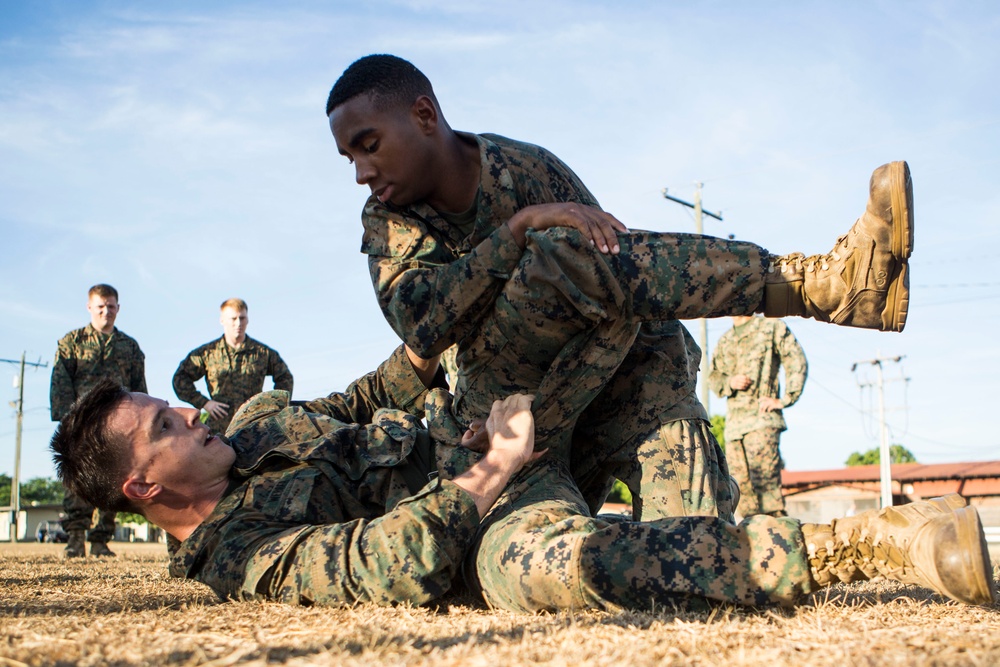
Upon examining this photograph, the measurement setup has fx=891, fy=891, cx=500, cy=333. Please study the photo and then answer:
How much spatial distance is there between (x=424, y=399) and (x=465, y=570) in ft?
4.46

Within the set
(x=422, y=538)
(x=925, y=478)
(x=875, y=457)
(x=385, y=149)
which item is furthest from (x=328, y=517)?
(x=875, y=457)

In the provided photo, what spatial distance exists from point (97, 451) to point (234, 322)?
680 centimetres

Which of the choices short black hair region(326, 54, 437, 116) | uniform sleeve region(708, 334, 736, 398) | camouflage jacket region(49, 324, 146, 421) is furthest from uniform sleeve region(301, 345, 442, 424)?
uniform sleeve region(708, 334, 736, 398)

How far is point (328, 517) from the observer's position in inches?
130

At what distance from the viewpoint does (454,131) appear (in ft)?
12.9

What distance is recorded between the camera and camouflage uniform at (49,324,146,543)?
941 centimetres

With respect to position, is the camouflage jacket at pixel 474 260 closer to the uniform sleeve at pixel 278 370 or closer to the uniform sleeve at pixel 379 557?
the uniform sleeve at pixel 379 557

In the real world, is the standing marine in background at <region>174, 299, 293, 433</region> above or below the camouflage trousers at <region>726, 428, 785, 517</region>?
above

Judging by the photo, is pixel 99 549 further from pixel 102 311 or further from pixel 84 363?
pixel 102 311

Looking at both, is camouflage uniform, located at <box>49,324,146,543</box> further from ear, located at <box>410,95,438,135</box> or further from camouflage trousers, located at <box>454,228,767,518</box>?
camouflage trousers, located at <box>454,228,767,518</box>

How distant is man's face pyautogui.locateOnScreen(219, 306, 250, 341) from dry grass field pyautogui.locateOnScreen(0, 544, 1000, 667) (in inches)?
279

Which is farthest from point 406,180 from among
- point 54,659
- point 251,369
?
point 251,369

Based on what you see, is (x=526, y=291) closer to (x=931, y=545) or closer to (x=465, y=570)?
(x=465, y=570)

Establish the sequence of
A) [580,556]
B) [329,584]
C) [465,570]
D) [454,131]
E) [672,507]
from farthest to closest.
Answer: [454,131] → [672,507] → [465,570] → [329,584] → [580,556]
